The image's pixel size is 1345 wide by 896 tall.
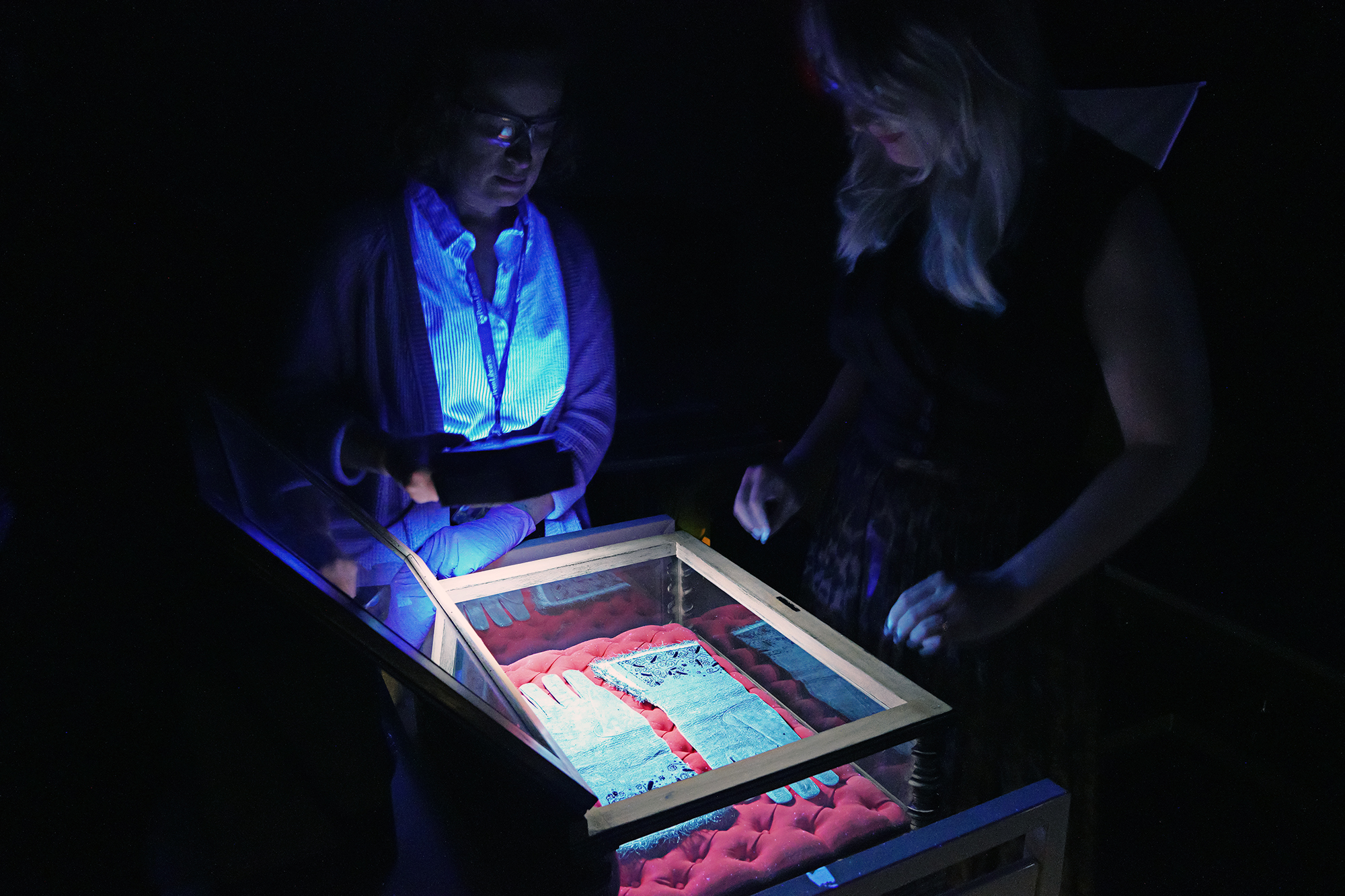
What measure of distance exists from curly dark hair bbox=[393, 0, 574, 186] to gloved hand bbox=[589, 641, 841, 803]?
3.38 ft

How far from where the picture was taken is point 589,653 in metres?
1.64

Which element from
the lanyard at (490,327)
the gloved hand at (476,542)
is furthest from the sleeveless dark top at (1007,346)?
the gloved hand at (476,542)

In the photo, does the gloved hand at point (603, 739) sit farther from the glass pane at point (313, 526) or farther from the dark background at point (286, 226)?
the dark background at point (286, 226)

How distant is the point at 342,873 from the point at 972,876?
122 cm

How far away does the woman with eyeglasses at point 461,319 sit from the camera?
1252mm

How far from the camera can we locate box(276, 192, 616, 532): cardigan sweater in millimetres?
1306

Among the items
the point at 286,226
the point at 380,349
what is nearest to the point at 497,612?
the point at 380,349

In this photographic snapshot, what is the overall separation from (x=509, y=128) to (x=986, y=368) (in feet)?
3.06

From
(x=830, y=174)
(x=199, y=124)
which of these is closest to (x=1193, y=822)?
(x=830, y=174)

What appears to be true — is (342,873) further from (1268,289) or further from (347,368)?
(1268,289)

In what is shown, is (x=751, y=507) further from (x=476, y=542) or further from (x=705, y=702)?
(x=476, y=542)

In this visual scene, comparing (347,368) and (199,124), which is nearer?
(199,124)

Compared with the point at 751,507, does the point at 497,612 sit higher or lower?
lower

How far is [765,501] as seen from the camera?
1687mm
